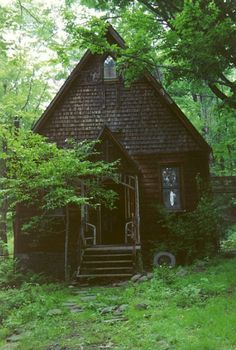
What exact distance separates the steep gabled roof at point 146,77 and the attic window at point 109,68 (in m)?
0.71

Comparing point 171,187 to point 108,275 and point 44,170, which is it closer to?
point 108,275

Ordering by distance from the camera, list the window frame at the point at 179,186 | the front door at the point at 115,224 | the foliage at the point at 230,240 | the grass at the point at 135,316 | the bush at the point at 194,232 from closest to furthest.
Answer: the grass at the point at 135,316
the bush at the point at 194,232
the window frame at the point at 179,186
the front door at the point at 115,224
the foliage at the point at 230,240

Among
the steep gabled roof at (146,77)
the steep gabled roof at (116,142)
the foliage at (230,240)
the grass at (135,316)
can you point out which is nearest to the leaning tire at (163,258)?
the steep gabled roof at (116,142)

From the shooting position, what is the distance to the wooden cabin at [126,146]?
14664mm

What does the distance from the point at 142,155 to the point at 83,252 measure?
4.42m

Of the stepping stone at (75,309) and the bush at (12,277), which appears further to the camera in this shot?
the bush at (12,277)

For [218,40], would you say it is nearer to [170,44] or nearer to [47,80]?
[170,44]

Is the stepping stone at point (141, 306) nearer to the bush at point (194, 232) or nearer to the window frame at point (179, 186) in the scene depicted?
the bush at point (194, 232)

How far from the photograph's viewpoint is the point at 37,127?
15.3 metres

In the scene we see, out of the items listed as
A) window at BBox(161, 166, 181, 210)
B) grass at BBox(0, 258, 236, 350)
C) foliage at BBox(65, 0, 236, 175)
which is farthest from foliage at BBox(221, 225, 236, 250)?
foliage at BBox(65, 0, 236, 175)

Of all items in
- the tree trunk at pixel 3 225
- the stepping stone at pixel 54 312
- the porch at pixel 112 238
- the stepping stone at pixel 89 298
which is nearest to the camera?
the stepping stone at pixel 54 312

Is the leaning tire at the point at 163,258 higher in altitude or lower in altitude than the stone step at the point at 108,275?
higher

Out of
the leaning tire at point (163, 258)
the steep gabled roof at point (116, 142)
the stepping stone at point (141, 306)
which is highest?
the steep gabled roof at point (116, 142)

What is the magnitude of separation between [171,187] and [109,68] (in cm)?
540
